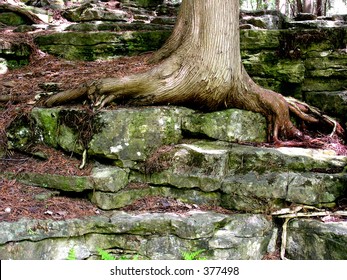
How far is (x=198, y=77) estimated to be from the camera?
5.55 meters

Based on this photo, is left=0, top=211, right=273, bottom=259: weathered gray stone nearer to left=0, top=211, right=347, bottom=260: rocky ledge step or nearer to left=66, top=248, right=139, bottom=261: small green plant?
left=0, top=211, right=347, bottom=260: rocky ledge step

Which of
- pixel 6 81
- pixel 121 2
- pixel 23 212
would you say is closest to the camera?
pixel 23 212

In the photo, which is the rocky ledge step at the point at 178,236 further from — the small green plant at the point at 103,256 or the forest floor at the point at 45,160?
the forest floor at the point at 45,160

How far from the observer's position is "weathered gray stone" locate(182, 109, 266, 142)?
5613mm

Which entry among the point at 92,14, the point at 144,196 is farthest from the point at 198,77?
the point at 92,14

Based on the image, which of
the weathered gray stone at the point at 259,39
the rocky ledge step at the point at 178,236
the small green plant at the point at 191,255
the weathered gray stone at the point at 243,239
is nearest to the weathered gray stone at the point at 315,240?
the rocky ledge step at the point at 178,236

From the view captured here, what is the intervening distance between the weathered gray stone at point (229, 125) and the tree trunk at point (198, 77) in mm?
226

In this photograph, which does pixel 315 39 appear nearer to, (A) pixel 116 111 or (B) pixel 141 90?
(B) pixel 141 90

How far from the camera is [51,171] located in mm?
4871

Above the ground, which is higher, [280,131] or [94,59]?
[94,59]

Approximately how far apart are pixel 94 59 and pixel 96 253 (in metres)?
4.78

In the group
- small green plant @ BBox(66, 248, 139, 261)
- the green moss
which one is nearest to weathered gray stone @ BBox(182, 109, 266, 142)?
small green plant @ BBox(66, 248, 139, 261)

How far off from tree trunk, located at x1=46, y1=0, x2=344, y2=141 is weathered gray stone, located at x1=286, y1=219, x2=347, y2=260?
1.77m

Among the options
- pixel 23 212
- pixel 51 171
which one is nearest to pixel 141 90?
pixel 51 171
